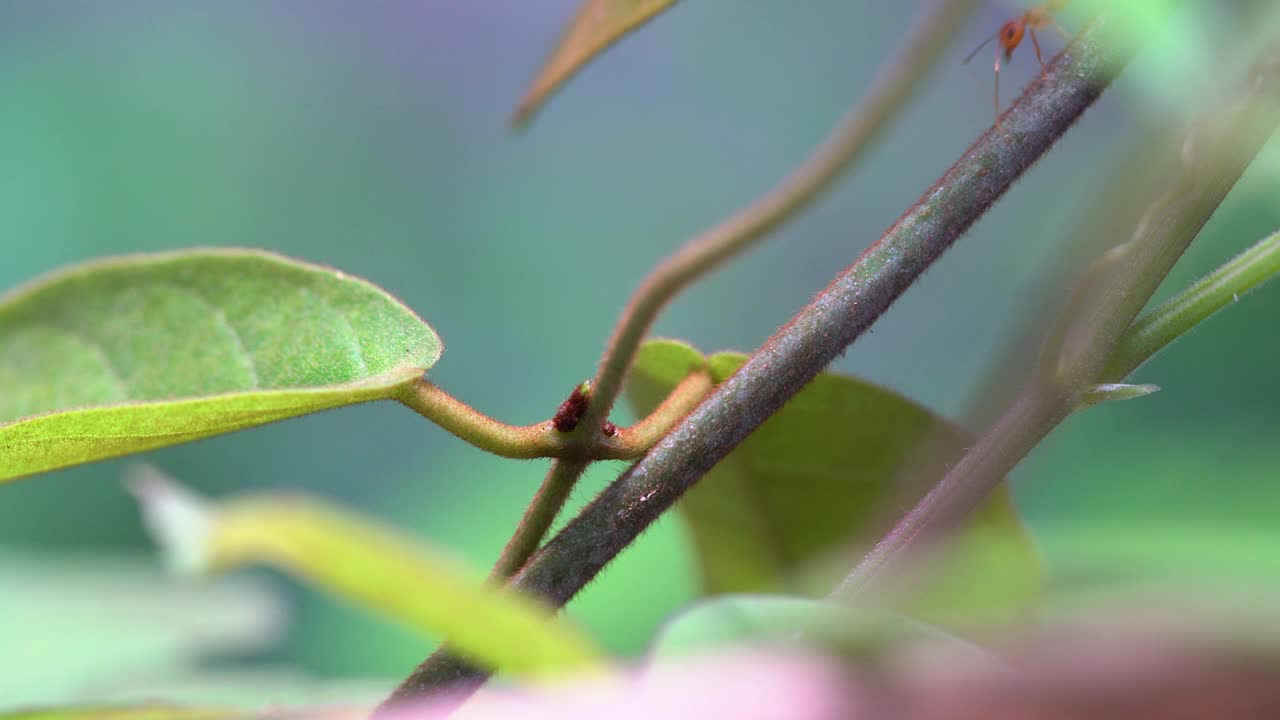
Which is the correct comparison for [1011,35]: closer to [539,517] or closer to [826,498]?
[826,498]

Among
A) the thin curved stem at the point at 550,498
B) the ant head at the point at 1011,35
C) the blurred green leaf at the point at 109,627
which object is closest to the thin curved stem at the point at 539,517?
the thin curved stem at the point at 550,498

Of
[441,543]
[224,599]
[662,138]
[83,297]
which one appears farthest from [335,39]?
[83,297]

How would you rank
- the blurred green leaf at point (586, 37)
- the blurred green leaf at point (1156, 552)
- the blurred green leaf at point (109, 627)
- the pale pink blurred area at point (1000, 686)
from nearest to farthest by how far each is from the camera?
the pale pink blurred area at point (1000, 686) → the blurred green leaf at point (1156, 552) → the blurred green leaf at point (586, 37) → the blurred green leaf at point (109, 627)

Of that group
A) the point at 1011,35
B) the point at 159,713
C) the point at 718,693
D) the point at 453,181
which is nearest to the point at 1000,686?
the point at 718,693

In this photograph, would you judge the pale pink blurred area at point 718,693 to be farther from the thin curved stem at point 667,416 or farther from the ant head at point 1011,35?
the ant head at point 1011,35

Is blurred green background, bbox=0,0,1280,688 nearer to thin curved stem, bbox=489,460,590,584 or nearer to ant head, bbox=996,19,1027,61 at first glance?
→ ant head, bbox=996,19,1027,61
